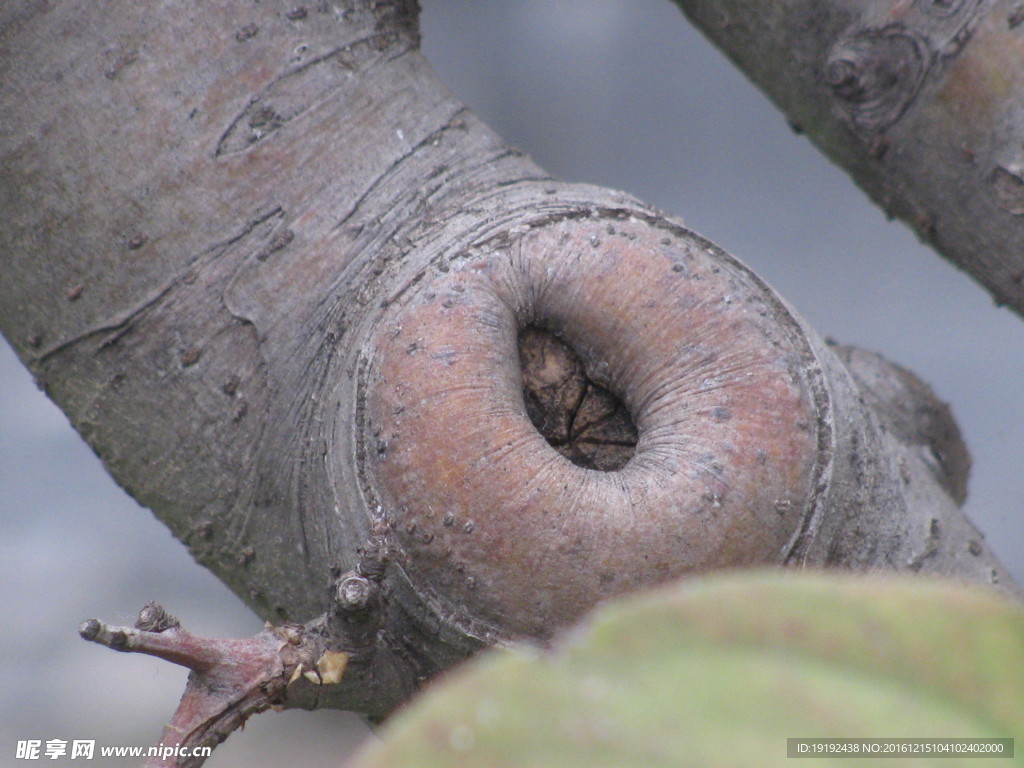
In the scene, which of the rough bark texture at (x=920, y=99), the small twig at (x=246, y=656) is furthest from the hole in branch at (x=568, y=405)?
the rough bark texture at (x=920, y=99)

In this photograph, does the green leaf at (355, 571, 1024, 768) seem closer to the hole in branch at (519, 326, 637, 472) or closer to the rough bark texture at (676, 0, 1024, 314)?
the hole in branch at (519, 326, 637, 472)

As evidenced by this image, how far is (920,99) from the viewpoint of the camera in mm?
657

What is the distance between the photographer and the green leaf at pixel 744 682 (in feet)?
0.51

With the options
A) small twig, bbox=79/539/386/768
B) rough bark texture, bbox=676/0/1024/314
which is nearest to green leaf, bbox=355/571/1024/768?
small twig, bbox=79/539/386/768

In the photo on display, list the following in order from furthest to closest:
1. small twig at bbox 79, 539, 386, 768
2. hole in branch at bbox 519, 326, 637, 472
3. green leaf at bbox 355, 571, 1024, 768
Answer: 1. hole in branch at bbox 519, 326, 637, 472
2. small twig at bbox 79, 539, 386, 768
3. green leaf at bbox 355, 571, 1024, 768

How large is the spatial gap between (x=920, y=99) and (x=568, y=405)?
0.37 m

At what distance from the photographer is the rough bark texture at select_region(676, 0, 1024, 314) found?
0.63 meters

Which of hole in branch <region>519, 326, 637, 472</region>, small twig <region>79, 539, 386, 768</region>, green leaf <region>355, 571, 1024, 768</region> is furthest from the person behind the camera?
hole in branch <region>519, 326, 637, 472</region>

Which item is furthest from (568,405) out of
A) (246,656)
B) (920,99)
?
(920,99)

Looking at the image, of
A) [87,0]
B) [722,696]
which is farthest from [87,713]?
[722,696]

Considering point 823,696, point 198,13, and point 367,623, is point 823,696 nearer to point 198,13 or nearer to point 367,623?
point 367,623

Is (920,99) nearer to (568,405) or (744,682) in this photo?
(568,405)

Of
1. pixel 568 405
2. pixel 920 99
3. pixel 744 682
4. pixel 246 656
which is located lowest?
pixel 246 656

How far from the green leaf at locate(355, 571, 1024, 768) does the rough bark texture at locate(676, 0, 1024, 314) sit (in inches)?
23.3
